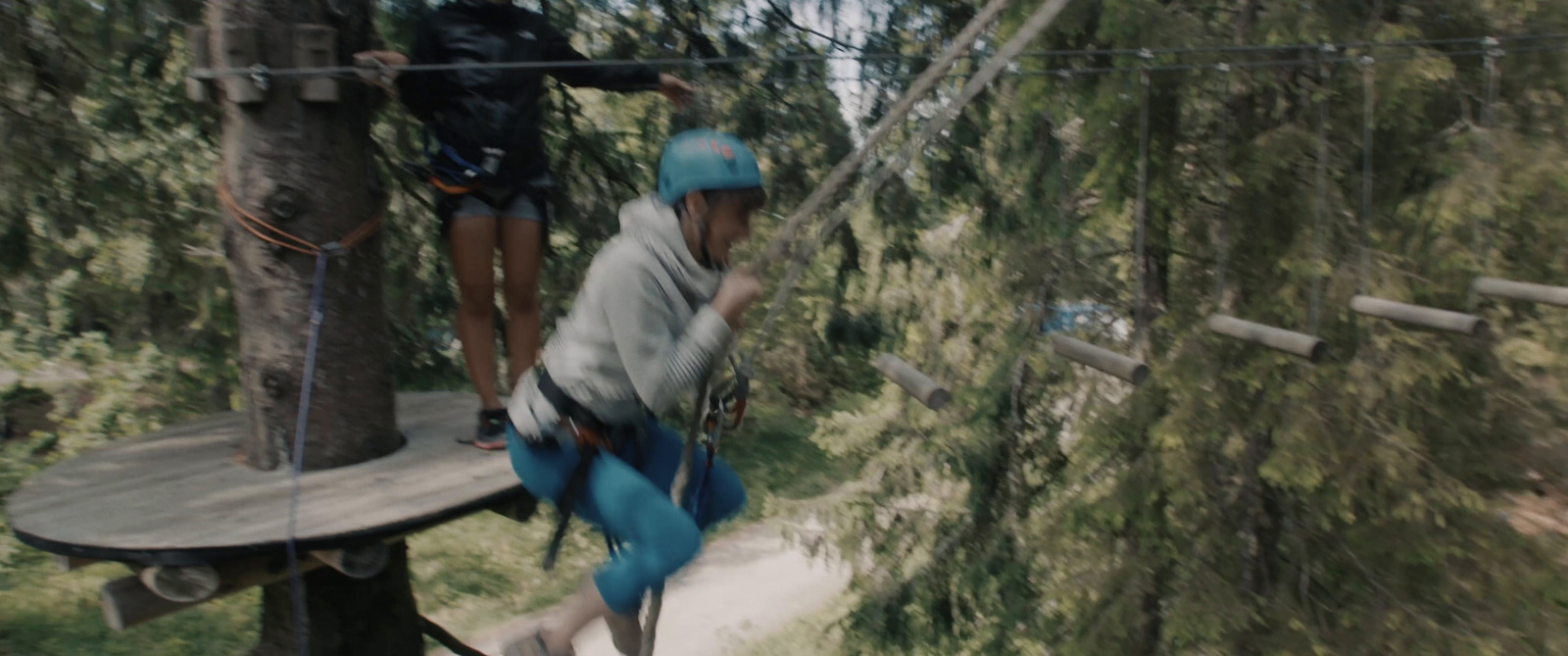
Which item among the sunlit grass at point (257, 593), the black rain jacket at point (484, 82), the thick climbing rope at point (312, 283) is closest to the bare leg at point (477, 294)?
the black rain jacket at point (484, 82)

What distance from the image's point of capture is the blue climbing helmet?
2227 millimetres

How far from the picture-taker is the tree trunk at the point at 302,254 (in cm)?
314

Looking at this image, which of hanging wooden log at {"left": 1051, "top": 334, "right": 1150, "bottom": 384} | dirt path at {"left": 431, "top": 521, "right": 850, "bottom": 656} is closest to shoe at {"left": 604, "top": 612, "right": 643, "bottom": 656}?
hanging wooden log at {"left": 1051, "top": 334, "right": 1150, "bottom": 384}

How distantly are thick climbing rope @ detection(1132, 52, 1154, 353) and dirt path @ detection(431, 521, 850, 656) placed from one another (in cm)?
367

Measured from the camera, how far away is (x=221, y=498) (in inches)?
116

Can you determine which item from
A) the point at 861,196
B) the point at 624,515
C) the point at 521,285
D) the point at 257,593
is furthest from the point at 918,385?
the point at 257,593

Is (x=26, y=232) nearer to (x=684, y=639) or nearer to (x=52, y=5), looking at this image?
(x=52, y=5)

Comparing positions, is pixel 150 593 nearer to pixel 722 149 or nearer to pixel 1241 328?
pixel 722 149

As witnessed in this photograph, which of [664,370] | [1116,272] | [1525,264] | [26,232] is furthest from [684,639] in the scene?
[664,370]

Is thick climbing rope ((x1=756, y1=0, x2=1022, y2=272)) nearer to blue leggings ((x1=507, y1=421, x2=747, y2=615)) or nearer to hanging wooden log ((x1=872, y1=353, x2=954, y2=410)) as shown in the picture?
hanging wooden log ((x1=872, y1=353, x2=954, y2=410))

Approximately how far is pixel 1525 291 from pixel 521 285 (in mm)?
3062

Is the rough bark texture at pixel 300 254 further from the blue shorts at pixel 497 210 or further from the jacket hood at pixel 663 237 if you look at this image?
the jacket hood at pixel 663 237

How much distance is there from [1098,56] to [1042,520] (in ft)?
8.67

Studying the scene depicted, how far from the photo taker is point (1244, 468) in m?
5.29
